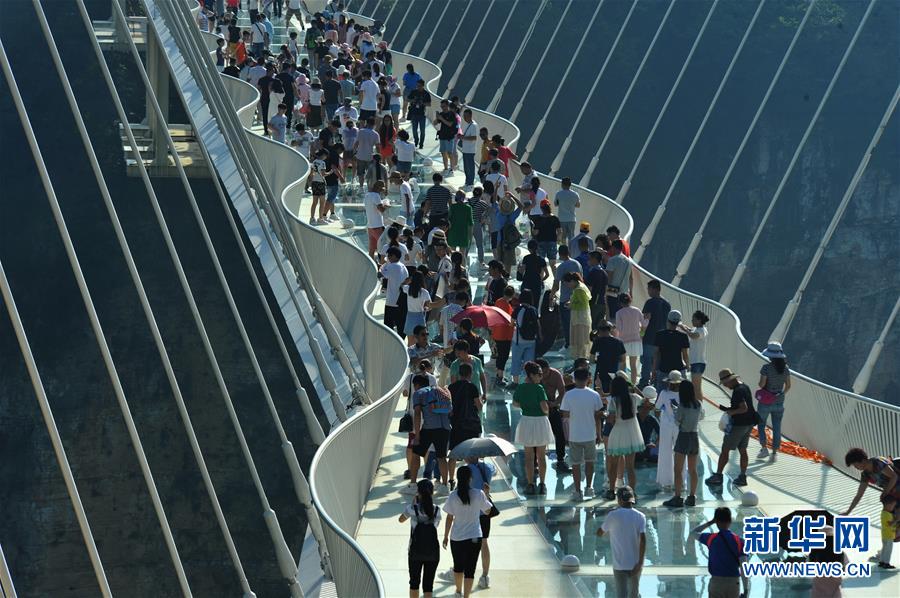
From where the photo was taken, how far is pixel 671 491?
14.0 meters

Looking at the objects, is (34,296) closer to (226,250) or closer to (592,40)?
(226,250)

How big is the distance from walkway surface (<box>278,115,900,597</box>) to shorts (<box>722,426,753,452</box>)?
43 cm

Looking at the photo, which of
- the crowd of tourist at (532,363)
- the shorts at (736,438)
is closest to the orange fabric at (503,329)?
the crowd of tourist at (532,363)

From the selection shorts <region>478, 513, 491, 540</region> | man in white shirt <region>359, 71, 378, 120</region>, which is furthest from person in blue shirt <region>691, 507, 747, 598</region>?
man in white shirt <region>359, 71, 378, 120</region>

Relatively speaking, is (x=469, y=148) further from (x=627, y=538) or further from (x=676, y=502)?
(x=627, y=538)

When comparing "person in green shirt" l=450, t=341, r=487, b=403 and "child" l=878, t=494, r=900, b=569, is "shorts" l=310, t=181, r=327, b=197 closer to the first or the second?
"person in green shirt" l=450, t=341, r=487, b=403

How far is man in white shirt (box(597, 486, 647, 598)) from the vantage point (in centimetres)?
1105

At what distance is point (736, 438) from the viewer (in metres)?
14.1

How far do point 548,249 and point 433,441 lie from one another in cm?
738

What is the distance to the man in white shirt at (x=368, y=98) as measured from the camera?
28.2m

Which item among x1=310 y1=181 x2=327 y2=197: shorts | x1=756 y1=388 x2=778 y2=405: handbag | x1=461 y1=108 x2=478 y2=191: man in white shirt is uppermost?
x1=756 y1=388 x2=778 y2=405: handbag

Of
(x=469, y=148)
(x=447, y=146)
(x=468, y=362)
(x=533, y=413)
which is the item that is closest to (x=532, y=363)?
(x=533, y=413)

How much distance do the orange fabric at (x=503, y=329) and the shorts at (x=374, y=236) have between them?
15.9ft

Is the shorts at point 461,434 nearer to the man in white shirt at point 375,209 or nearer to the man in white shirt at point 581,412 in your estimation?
the man in white shirt at point 581,412
